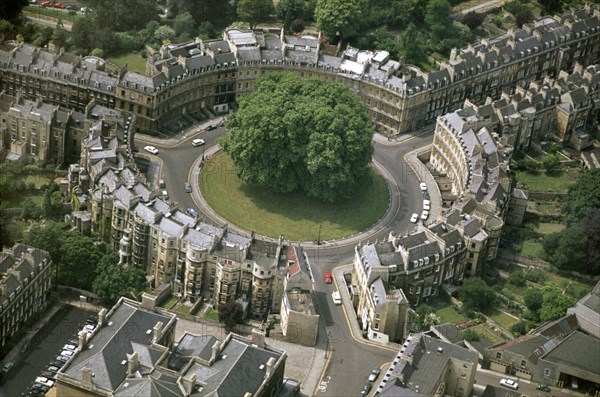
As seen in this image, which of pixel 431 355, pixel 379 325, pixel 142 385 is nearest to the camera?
pixel 142 385

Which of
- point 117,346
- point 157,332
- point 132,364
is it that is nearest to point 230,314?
point 157,332

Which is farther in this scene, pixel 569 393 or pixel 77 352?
pixel 569 393

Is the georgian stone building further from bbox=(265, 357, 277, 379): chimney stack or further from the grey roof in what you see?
bbox=(265, 357, 277, 379): chimney stack

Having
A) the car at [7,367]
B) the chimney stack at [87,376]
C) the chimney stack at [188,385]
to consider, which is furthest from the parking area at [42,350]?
the chimney stack at [188,385]

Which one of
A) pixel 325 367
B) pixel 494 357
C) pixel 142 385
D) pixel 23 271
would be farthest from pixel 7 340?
pixel 494 357

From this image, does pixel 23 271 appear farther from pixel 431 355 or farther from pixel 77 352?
pixel 431 355

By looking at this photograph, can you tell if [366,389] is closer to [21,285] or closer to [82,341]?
[82,341]

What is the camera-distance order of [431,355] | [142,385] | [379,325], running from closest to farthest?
[142,385] → [431,355] → [379,325]
